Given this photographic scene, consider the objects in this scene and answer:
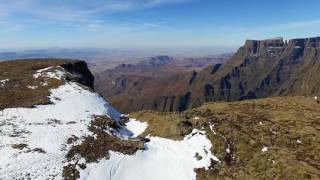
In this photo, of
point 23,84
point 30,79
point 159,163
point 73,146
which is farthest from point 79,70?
point 159,163

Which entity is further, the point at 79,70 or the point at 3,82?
the point at 79,70

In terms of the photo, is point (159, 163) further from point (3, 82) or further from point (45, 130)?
point (3, 82)

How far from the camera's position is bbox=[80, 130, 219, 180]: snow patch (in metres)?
38.6

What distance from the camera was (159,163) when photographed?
138 ft

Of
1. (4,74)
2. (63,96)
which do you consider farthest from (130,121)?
(4,74)

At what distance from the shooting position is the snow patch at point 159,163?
38.6 meters

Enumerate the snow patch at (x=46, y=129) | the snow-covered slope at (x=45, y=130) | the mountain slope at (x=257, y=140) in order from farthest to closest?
the mountain slope at (x=257, y=140) → the snow-covered slope at (x=45, y=130) → the snow patch at (x=46, y=129)

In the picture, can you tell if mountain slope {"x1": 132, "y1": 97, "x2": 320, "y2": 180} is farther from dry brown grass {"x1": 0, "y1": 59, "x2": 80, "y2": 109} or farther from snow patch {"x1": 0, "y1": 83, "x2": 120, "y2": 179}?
dry brown grass {"x1": 0, "y1": 59, "x2": 80, "y2": 109}

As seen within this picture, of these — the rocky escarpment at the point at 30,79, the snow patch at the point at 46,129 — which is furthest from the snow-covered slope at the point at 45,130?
the rocky escarpment at the point at 30,79

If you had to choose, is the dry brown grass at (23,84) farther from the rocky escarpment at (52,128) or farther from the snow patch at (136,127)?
the snow patch at (136,127)

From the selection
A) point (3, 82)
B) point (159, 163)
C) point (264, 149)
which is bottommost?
point (159, 163)

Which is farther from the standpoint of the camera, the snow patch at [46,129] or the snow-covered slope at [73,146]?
the snow-covered slope at [73,146]

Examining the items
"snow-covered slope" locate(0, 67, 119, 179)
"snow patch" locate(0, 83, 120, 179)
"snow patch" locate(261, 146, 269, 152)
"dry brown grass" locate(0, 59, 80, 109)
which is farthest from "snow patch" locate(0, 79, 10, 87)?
"snow patch" locate(261, 146, 269, 152)

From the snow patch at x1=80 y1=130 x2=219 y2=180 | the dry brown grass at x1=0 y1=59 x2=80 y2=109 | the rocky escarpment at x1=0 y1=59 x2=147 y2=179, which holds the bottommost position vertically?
the snow patch at x1=80 y1=130 x2=219 y2=180
